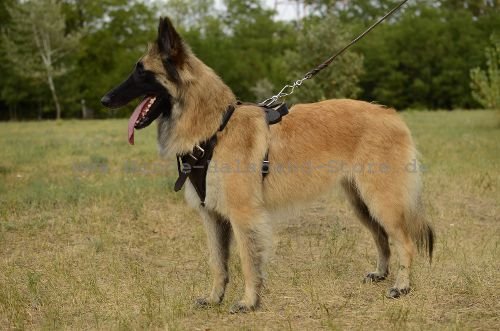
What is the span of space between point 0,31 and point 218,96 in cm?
3382

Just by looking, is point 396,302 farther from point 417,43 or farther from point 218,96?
point 417,43

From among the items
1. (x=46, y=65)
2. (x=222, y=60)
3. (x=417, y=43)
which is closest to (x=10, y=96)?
(x=46, y=65)

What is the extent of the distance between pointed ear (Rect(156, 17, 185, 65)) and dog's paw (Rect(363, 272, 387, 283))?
2445mm

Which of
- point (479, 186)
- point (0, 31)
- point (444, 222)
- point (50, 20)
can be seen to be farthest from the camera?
point (0, 31)

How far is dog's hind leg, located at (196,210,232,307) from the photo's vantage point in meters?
4.15

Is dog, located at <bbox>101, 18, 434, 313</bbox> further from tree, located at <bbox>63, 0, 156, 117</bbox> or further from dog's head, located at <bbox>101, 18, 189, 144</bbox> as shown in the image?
tree, located at <bbox>63, 0, 156, 117</bbox>

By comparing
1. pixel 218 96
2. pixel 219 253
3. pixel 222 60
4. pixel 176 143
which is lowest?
pixel 219 253

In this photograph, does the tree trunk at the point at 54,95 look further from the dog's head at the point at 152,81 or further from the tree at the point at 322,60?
the dog's head at the point at 152,81

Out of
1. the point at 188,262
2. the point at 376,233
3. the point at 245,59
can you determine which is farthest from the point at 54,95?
the point at 376,233

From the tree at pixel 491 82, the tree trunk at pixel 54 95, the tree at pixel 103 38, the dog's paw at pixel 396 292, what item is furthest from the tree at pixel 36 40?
the dog's paw at pixel 396 292

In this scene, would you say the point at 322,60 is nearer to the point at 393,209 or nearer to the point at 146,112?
the point at 393,209

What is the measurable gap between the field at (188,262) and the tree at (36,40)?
24.2 meters

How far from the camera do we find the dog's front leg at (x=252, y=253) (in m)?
3.88

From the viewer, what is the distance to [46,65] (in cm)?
3102
